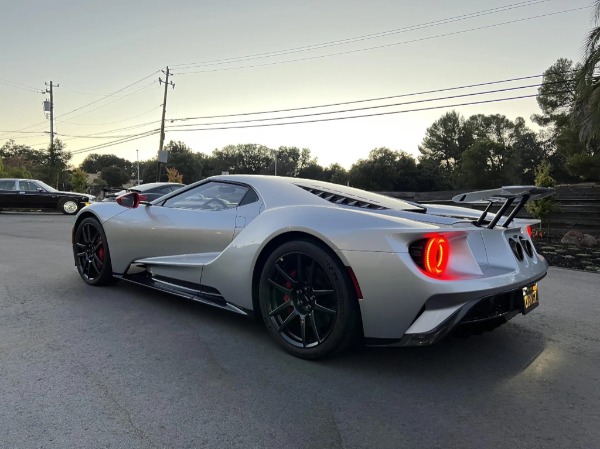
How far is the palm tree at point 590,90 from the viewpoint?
1173 centimetres

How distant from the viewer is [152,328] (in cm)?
357

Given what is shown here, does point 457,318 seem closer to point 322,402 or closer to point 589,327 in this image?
point 322,402

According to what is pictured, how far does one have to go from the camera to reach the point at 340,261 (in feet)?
9.09

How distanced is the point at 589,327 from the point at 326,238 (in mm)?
2683

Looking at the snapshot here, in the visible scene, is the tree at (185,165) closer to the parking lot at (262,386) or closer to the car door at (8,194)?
the car door at (8,194)

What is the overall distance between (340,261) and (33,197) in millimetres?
20677

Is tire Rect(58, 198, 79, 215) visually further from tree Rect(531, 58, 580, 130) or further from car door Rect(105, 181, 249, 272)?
tree Rect(531, 58, 580, 130)

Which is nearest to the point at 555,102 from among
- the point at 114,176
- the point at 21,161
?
the point at 21,161

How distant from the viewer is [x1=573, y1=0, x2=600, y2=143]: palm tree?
1173 cm

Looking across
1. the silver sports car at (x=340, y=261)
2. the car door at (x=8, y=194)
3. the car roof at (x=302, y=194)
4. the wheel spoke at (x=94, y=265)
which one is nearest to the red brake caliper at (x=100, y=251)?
the wheel spoke at (x=94, y=265)

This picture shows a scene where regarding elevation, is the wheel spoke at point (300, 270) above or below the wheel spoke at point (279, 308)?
above


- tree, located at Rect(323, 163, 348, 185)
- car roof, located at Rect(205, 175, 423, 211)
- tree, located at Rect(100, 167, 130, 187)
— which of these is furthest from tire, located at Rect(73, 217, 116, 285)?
tree, located at Rect(100, 167, 130, 187)

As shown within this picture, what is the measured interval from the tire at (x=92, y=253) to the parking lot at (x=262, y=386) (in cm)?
69

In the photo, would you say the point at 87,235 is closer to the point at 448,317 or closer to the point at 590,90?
the point at 448,317
